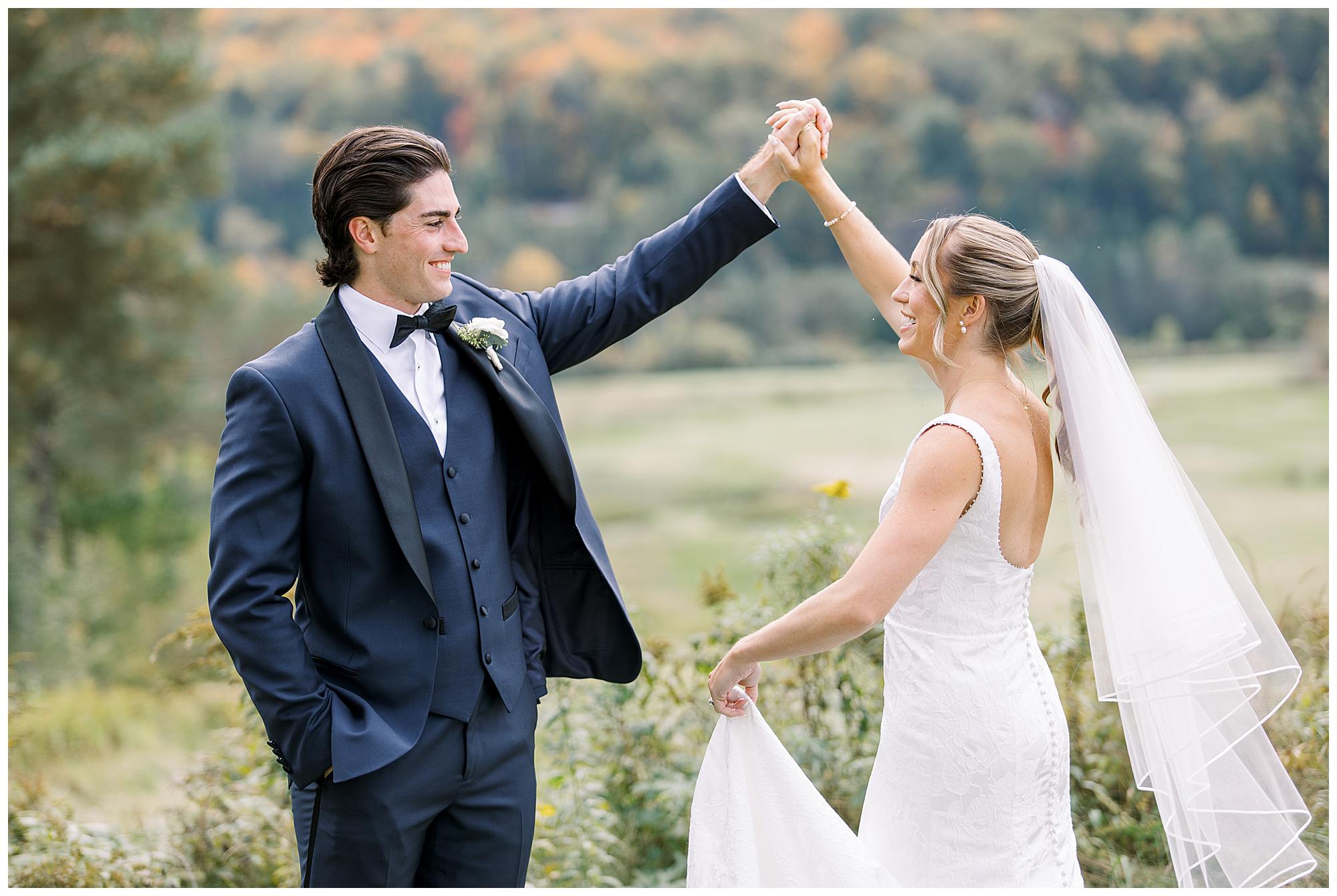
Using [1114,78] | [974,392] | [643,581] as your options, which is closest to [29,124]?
[643,581]

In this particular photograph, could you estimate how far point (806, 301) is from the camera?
1076 centimetres

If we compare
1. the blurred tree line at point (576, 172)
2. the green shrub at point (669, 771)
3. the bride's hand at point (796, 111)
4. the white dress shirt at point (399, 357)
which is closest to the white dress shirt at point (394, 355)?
the white dress shirt at point (399, 357)

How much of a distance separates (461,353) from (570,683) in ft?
5.87

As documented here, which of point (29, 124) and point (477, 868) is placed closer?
point (477, 868)

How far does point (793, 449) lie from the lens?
34.8ft

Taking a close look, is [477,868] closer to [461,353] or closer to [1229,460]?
[461,353]

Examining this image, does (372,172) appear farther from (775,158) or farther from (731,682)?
(731,682)

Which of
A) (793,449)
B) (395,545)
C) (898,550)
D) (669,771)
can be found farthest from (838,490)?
(793,449)

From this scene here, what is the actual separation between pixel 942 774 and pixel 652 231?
9656 mm

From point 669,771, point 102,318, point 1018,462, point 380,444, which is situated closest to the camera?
point 380,444

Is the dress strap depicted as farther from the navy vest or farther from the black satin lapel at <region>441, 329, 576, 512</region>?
the navy vest

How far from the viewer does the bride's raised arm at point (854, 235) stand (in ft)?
8.34

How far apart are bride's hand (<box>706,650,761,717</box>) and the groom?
27cm

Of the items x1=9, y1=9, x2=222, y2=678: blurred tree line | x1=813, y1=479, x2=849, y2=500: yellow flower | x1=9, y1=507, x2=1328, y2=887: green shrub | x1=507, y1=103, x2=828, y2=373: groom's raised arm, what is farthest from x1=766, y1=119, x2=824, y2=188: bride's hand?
x1=9, y1=9, x2=222, y2=678: blurred tree line
